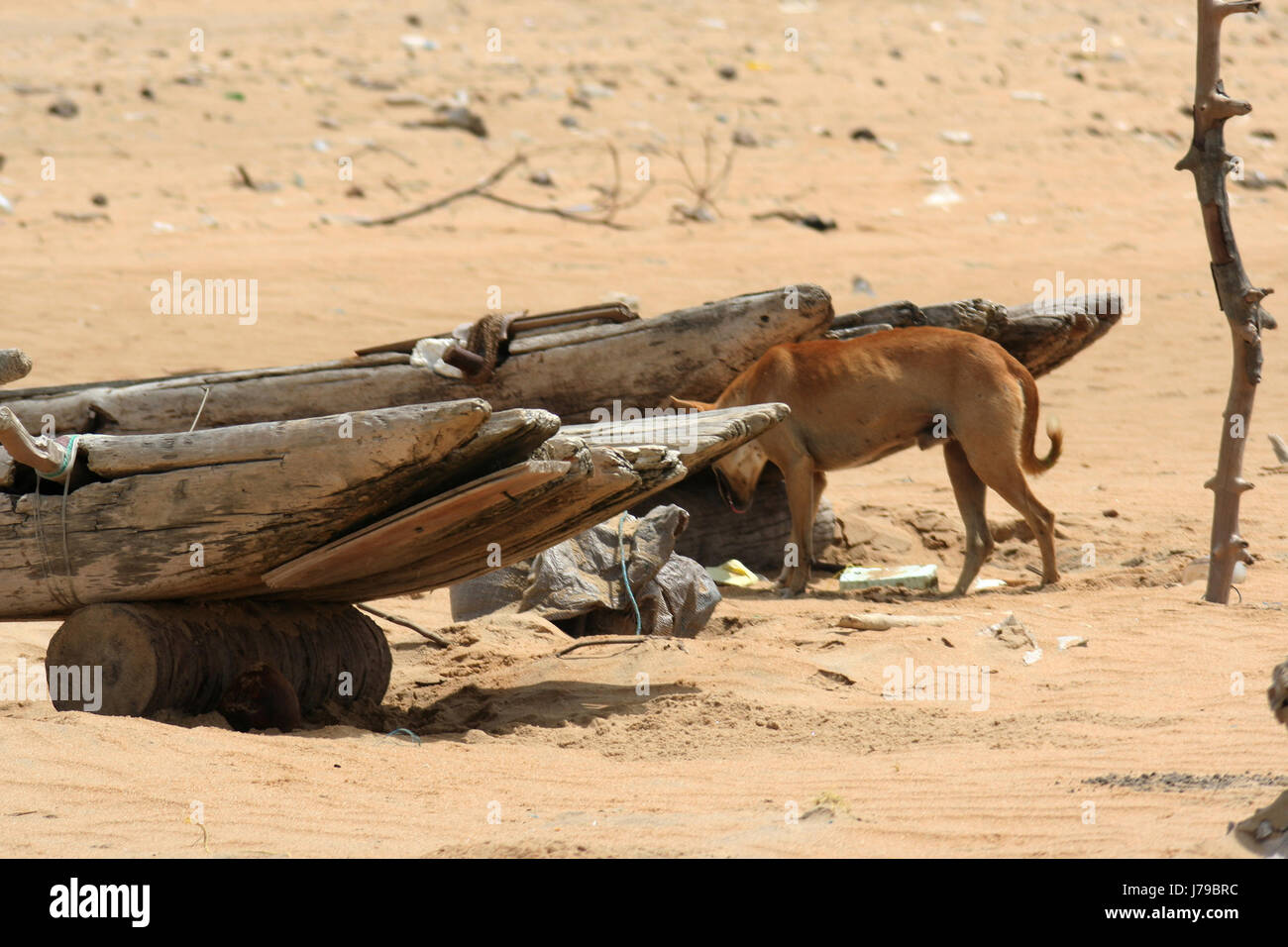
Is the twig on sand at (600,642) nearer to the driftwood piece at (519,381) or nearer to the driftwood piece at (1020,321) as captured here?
the driftwood piece at (519,381)

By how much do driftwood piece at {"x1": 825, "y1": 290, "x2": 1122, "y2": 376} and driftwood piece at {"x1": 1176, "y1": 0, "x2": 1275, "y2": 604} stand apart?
197 cm

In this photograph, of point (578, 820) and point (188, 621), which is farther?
point (188, 621)

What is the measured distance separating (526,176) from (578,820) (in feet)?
50.3

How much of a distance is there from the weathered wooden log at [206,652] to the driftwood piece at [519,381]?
2258mm

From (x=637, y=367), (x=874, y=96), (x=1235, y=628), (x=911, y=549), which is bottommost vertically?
(x=911, y=549)

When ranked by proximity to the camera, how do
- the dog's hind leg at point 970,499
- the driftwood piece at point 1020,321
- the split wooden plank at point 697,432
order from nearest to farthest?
the split wooden plank at point 697,432 → the dog's hind leg at point 970,499 → the driftwood piece at point 1020,321

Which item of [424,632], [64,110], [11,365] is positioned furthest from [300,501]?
[64,110]

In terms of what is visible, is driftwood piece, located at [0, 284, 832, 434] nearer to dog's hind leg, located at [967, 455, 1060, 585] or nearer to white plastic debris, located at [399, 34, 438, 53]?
dog's hind leg, located at [967, 455, 1060, 585]

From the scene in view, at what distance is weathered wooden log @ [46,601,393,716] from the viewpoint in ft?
17.3

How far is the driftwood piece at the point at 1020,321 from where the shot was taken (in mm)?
9008

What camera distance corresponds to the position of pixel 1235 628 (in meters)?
6.37

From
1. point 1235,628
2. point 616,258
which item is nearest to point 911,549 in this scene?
point 1235,628

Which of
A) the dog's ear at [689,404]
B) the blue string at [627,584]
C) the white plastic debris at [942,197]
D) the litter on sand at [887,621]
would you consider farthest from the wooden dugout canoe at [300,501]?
the white plastic debris at [942,197]

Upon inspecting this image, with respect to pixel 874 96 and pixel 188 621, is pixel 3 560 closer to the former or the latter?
pixel 188 621
